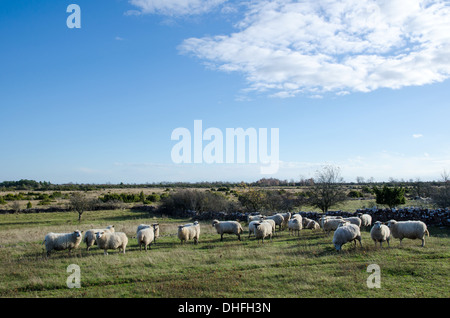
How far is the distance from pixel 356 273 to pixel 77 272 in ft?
36.9

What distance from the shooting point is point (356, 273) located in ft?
39.0

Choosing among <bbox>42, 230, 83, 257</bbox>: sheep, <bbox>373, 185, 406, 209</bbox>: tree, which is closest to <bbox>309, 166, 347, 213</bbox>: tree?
<bbox>373, 185, 406, 209</bbox>: tree

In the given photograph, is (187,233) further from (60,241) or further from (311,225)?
(311,225)

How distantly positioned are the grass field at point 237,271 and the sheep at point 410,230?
57 centimetres

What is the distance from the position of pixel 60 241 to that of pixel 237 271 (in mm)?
10546

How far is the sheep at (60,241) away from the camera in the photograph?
16906 mm

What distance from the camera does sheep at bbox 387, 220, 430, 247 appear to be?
57.1 feet

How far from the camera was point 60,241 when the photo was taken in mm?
17078

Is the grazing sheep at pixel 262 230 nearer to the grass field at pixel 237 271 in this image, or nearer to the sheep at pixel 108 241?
the grass field at pixel 237 271

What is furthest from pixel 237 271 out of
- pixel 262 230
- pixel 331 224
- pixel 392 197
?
pixel 392 197

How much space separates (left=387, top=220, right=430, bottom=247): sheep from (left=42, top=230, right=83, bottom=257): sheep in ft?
61.0

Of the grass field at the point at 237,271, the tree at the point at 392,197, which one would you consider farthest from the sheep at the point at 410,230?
the tree at the point at 392,197
